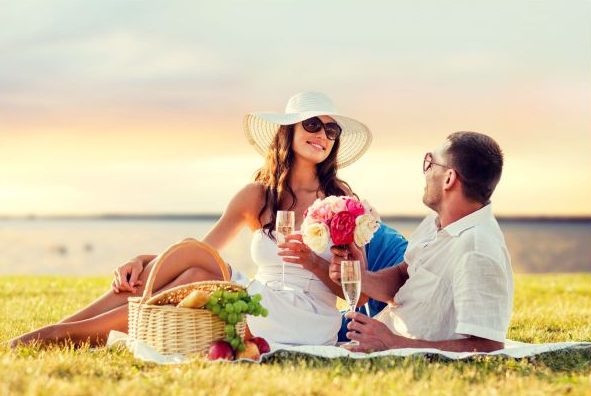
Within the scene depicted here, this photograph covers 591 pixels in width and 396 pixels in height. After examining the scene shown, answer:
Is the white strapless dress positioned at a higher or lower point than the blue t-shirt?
lower

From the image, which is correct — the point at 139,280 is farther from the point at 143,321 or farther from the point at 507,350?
the point at 507,350

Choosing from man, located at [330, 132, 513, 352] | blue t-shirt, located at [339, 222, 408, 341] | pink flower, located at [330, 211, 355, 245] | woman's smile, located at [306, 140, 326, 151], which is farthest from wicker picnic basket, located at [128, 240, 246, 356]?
blue t-shirt, located at [339, 222, 408, 341]

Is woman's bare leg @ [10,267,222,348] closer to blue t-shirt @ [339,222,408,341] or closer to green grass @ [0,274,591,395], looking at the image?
green grass @ [0,274,591,395]

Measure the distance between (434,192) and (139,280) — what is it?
2.39m

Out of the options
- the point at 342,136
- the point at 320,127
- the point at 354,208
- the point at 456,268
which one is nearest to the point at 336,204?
the point at 354,208

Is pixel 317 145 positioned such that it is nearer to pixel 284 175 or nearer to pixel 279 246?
pixel 284 175

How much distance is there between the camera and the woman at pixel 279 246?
6.18m

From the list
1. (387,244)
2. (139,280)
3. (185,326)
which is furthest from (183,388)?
(387,244)

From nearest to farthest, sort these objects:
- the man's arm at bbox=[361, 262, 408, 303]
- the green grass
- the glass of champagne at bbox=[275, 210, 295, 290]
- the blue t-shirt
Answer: the green grass
the glass of champagne at bbox=[275, 210, 295, 290]
the man's arm at bbox=[361, 262, 408, 303]
the blue t-shirt

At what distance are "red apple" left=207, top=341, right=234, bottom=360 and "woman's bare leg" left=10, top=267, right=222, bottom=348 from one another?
936 mm

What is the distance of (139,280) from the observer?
627cm

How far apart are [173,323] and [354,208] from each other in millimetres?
A: 1477

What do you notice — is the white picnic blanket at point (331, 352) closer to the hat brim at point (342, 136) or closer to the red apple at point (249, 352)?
the red apple at point (249, 352)

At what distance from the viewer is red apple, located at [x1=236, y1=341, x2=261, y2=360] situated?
211 inches
